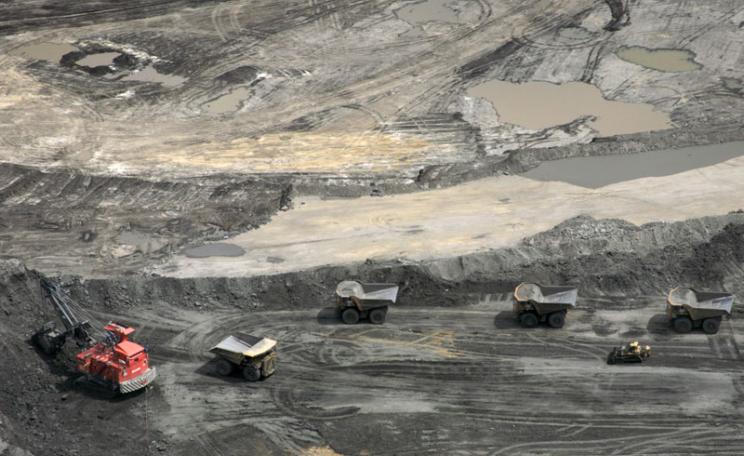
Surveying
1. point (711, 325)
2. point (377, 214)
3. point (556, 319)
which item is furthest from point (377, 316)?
point (711, 325)

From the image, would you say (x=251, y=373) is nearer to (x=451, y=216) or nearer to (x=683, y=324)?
(x=451, y=216)

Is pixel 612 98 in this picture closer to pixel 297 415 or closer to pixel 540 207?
pixel 540 207

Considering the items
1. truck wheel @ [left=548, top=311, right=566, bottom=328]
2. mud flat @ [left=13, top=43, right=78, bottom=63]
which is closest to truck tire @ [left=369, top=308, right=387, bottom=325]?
truck wheel @ [left=548, top=311, right=566, bottom=328]

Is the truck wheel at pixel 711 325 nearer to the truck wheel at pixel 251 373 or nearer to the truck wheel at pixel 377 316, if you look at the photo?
the truck wheel at pixel 377 316

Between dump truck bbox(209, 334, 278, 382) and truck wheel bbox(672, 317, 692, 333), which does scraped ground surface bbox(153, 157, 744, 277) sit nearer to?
dump truck bbox(209, 334, 278, 382)

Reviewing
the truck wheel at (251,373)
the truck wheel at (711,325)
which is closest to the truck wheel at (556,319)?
the truck wheel at (711,325)

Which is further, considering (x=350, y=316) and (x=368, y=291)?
(x=368, y=291)
